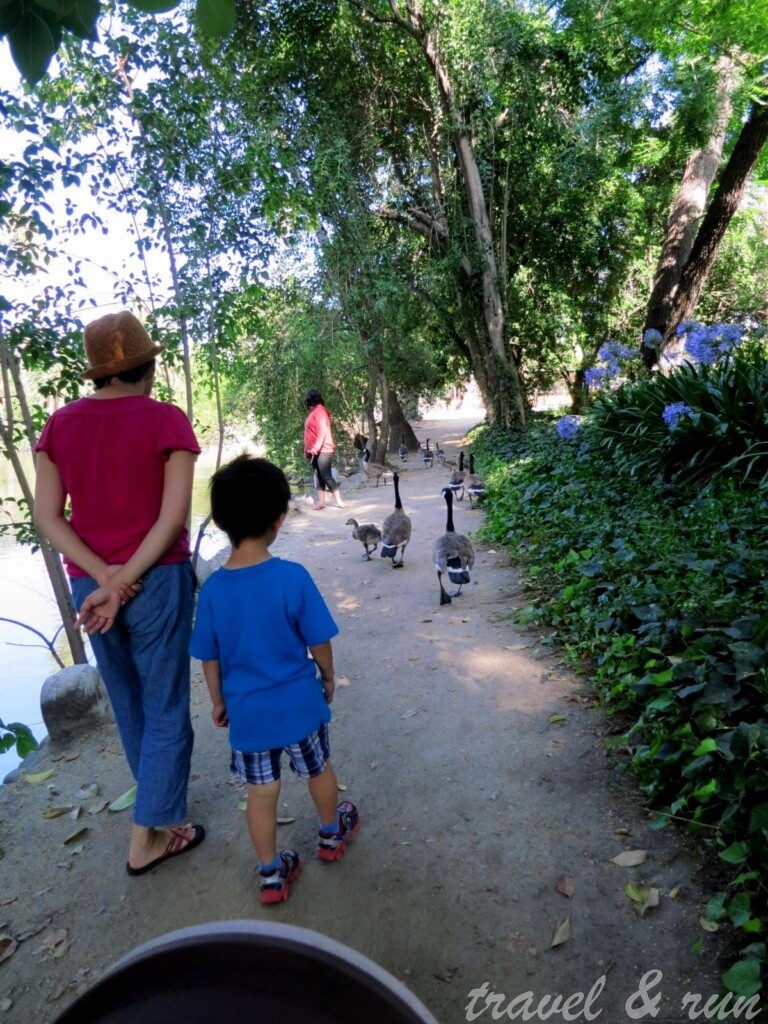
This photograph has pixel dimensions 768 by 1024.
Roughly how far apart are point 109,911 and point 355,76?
15.2 m

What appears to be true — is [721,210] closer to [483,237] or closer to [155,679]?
[483,237]

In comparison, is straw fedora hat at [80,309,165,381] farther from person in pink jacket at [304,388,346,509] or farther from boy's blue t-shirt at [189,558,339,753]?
person in pink jacket at [304,388,346,509]

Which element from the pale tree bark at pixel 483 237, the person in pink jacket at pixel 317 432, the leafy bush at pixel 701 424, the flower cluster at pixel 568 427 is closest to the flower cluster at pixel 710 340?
the leafy bush at pixel 701 424

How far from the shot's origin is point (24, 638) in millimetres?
8234

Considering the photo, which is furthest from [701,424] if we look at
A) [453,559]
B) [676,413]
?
[453,559]

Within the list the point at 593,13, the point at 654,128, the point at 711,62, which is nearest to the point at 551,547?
the point at 711,62

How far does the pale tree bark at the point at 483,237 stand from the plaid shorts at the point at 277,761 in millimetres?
12897

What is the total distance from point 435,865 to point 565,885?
1.77ft

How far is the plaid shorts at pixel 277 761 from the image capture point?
7.89 ft

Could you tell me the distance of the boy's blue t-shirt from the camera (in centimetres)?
233

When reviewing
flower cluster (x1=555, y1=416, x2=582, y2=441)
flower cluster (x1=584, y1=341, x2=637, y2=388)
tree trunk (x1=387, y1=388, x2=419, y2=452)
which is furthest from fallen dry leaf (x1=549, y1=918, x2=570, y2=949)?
tree trunk (x1=387, y1=388, x2=419, y2=452)

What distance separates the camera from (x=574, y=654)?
4.23 metres

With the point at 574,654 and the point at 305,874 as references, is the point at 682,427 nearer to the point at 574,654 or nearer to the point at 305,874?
the point at 574,654

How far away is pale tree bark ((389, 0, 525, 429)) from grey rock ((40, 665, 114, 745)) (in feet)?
39.2
